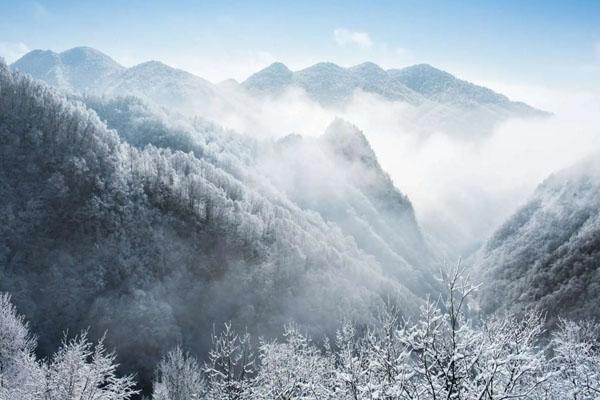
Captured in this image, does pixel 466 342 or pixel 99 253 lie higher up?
pixel 466 342

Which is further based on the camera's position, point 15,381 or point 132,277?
point 132,277

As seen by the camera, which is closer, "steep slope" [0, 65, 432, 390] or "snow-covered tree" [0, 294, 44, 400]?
"snow-covered tree" [0, 294, 44, 400]

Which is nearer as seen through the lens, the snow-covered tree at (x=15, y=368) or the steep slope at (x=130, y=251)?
the snow-covered tree at (x=15, y=368)

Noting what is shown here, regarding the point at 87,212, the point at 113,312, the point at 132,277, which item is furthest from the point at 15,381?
the point at 87,212

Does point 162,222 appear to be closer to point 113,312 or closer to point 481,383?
point 113,312

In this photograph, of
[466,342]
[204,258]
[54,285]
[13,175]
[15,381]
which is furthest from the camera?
[204,258]

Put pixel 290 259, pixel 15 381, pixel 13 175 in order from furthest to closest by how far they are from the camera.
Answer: pixel 290 259 → pixel 13 175 → pixel 15 381

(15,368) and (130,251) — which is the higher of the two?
(15,368)

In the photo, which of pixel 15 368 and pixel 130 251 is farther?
pixel 130 251
